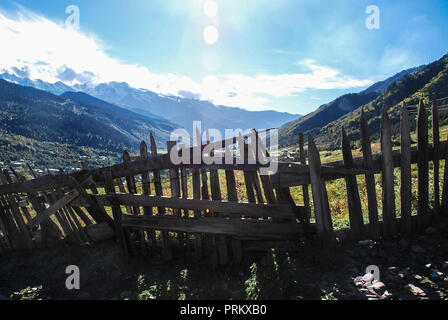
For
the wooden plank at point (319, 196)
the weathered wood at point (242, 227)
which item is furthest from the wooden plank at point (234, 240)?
the wooden plank at point (319, 196)

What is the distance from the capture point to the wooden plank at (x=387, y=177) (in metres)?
4.95

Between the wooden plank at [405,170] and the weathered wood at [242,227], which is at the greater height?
the wooden plank at [405,170]

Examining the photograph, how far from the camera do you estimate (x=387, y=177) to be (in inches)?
197

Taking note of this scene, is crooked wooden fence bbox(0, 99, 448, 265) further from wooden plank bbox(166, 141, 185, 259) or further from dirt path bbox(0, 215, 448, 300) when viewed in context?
dirt path bbox(0, 215, 448, 300)

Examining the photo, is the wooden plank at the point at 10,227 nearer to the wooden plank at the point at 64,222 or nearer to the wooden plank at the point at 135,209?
the wooden plank at the point at 64,222

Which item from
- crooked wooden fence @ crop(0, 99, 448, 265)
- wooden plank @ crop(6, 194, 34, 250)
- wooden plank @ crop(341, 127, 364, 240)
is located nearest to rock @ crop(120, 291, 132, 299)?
crooked wooden fence @ crop(0, 99, 448, 265)

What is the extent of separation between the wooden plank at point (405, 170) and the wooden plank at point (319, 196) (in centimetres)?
157

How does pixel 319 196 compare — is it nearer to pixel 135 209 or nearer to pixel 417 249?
pixel 417 249

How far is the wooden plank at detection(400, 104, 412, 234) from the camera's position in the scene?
4.98 meters

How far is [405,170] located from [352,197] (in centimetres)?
117

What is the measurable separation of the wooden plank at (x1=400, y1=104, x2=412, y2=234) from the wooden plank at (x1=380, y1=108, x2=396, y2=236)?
237mm

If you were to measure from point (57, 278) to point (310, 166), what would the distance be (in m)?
6.14
